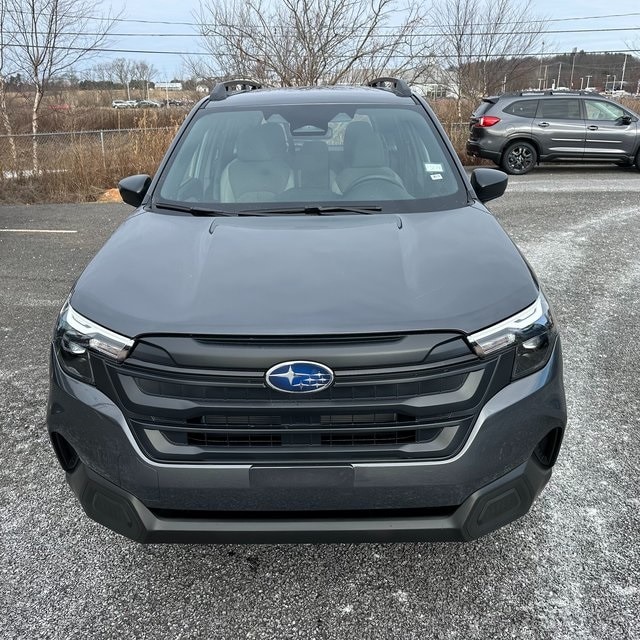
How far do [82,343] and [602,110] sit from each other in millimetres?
15170

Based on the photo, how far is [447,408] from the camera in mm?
1940

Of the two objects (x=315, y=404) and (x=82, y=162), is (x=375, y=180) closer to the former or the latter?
(x=315, y=404)

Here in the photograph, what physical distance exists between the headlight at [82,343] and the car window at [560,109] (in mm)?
14321

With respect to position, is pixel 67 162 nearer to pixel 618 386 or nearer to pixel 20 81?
pixel 20 81

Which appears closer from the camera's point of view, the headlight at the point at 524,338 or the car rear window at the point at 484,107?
the headlight at the point at 524,338

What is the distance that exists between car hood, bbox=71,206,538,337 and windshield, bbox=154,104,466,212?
28 centimetres

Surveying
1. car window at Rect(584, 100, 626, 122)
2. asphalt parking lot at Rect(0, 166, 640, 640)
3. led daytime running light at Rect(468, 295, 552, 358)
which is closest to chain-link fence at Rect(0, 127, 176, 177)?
car window at Rect(584, 100, 626, 122)

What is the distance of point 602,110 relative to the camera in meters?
14.5

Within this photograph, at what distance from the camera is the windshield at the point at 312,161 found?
3121mm

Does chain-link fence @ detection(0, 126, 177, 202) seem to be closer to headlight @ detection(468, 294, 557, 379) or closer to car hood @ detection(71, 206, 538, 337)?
car hood @ detection(71, 206, 538, 337)

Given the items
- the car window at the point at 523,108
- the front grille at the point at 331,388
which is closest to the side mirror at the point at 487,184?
the front grille at the point at 331,388

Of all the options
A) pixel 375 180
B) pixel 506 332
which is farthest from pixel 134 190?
pixel 506 332

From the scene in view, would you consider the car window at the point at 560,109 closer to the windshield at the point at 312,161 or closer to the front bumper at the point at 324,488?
the windshield at the point at 312,161

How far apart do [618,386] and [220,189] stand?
2.74m
